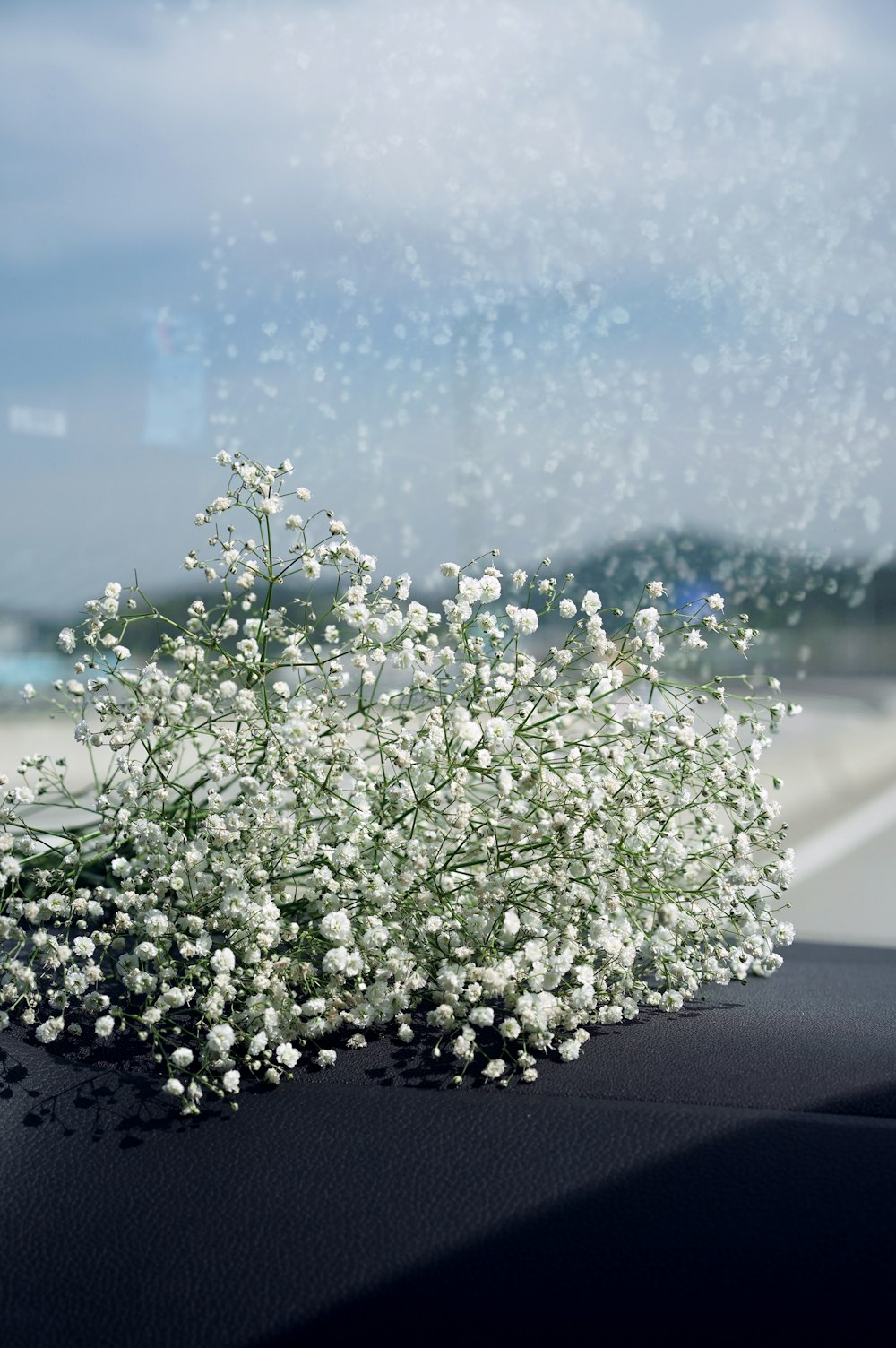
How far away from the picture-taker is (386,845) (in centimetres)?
155

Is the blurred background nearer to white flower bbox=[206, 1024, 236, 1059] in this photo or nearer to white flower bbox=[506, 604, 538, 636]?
white flower bbox=[506, 604, 538, 636]

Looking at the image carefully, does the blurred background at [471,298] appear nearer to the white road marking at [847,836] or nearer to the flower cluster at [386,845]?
the white road marking at [847,836]

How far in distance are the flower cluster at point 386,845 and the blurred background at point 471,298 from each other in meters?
1.36

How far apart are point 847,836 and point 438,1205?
2.57 m

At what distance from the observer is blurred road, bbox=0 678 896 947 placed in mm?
3232

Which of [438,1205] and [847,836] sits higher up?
[847,836]

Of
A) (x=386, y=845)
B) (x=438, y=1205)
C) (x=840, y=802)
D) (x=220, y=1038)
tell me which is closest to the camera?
(x=438, y=1205)

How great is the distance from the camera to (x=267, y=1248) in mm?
1194

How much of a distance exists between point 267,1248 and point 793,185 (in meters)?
2.68

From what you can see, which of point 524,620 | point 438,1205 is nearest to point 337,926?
point 438,1205

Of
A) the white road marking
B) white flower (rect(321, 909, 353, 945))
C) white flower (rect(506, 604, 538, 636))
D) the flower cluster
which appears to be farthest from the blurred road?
white flower (rect(321, 909, 353, 945))

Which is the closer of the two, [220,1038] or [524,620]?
[220,1038]

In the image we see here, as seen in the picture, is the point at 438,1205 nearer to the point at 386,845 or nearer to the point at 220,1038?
the point at 220,1038

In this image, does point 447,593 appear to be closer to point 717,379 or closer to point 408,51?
point 717,379
